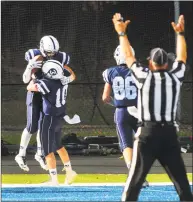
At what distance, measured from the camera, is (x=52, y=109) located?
8.08 metres

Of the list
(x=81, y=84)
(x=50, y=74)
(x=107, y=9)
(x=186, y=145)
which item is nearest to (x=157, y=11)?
(x=107, y=9)

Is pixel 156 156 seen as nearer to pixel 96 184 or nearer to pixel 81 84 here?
pixel 96 184

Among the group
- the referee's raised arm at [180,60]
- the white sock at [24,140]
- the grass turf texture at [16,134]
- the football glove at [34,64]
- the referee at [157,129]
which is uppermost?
the referee's raised arm at [180,60]

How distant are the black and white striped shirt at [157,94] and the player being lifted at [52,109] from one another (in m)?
2.78

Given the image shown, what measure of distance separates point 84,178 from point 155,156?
3898 millimetres

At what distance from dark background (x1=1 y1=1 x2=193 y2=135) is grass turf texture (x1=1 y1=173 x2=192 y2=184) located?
212 inches

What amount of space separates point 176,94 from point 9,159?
23.2 ft

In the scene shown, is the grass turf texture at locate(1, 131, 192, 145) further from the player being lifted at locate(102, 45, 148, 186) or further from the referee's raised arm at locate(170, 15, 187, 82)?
the referee's raised arm at locate(170, 15, 187, 82)

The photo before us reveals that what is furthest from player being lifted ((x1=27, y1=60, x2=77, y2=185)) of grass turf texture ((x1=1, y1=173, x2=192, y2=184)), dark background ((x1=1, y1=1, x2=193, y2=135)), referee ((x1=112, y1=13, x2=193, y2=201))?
dark background ((x1=1, y1=1, x2=193, y2=135))

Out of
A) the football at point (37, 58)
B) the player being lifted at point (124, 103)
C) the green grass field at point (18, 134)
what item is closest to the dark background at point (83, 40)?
the green grass field at point (18, 134)

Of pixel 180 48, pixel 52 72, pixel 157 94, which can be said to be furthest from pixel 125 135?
pixel 157 94

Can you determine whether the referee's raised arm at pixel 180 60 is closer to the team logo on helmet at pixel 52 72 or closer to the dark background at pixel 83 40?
the team logo on helmet at pixel 52 72

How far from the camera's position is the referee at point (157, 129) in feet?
16.9

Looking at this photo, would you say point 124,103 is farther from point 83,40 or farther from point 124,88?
point 83,40
